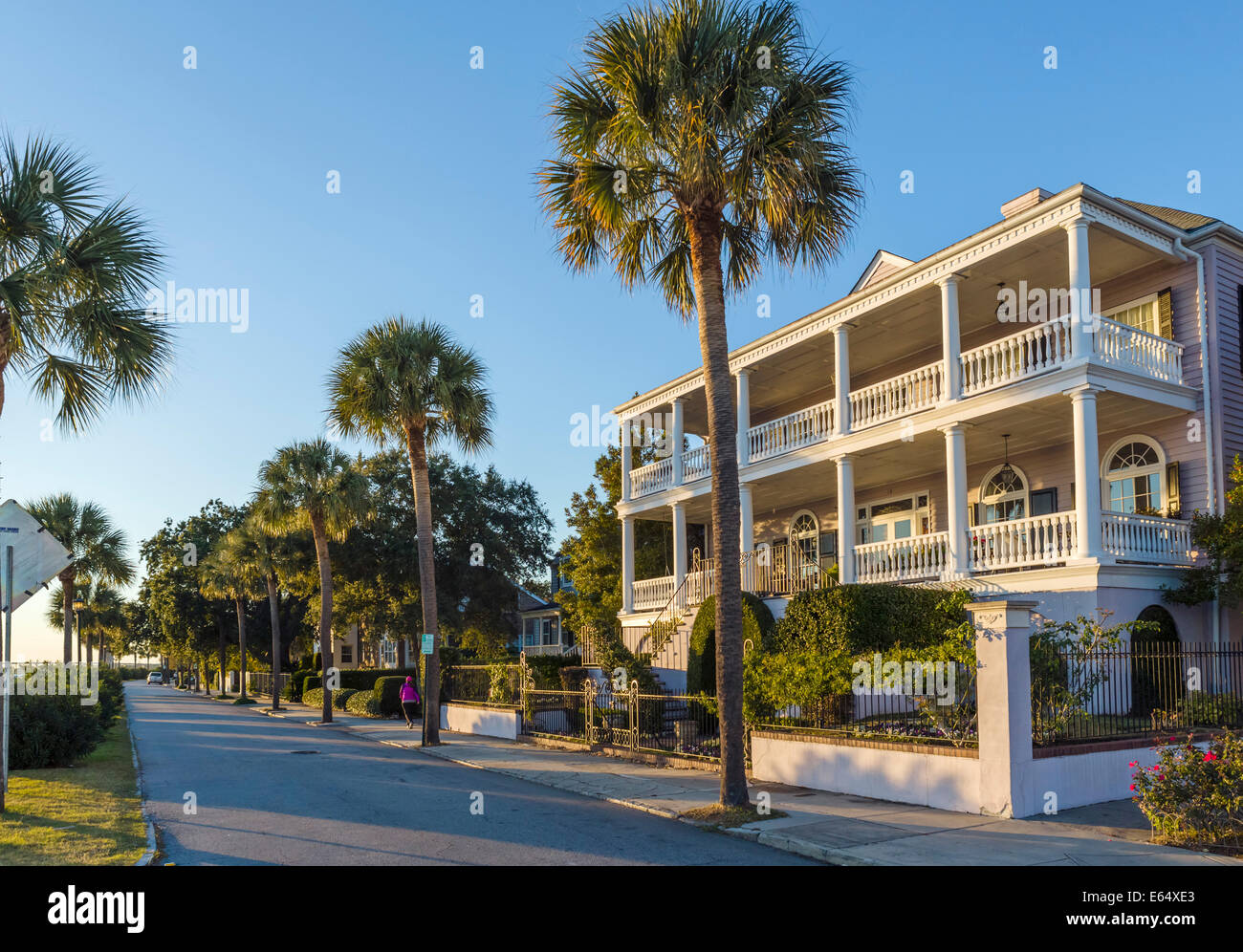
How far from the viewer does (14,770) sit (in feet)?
51.4

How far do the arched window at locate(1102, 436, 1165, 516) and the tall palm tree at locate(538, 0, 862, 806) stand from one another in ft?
31.3

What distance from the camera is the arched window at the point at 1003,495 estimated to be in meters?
21.7

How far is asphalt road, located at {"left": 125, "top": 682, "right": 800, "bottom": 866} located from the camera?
30.7ft

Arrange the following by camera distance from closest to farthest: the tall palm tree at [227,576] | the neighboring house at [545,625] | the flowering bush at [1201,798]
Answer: the flowering bush at [1201,798], the tall palm tree at [227,576], the neighboring house at [545,625]

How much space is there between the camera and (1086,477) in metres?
16.6

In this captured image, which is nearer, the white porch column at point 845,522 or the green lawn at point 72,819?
the green lawn at point 72,819

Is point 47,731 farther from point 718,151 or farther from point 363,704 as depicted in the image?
point 363,704

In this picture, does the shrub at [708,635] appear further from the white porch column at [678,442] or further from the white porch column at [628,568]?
the white porch column at [628,568]

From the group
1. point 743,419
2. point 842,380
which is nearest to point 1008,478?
point 842,380

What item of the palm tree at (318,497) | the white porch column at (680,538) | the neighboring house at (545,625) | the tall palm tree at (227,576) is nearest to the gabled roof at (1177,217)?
the white porch column at (680,538)

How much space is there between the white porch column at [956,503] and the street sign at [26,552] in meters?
14.9

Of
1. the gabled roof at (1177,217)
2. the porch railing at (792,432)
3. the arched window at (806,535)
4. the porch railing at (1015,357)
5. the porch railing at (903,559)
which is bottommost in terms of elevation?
the porch railing at (903,559)
